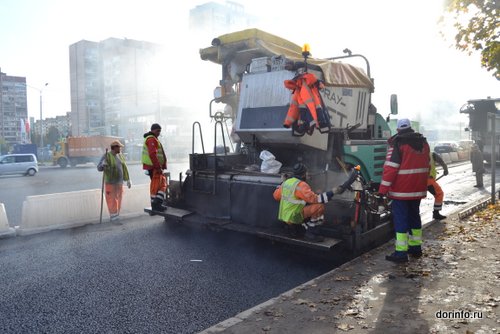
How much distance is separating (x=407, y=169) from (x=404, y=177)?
99mm

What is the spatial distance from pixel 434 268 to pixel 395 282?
70 centimetres

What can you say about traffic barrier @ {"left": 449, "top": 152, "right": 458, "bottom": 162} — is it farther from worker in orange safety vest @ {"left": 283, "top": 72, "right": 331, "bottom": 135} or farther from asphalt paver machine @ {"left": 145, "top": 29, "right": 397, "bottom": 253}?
worker in orange safety vest @ {"left": 283, "top": 72, "right": 331, "bottom": 135}

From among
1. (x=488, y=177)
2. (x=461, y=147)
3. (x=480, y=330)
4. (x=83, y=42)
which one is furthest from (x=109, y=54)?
(x=480, y=330)

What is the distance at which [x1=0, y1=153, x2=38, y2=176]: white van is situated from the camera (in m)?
23.1

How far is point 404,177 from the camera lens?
473 centimetres

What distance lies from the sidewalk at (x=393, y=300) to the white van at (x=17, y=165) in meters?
23.2

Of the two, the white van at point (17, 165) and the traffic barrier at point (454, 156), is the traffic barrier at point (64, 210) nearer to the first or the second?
the white van at point (17, 165)

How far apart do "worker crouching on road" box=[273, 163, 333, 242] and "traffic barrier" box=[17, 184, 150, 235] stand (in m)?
4.33

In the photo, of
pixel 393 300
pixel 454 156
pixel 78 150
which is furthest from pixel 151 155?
pixel 78 150

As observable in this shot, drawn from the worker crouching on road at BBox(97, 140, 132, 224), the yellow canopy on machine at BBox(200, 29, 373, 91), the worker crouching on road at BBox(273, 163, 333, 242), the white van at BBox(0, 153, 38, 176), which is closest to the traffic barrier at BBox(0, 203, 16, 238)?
the worker crouching on road at BBox(97, 140, 132, 224)

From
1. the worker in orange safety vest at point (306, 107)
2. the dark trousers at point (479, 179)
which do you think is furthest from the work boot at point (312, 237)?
the dark trousers at point (479, 179)

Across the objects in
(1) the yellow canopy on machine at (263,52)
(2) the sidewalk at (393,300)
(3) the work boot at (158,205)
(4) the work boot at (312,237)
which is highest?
(1) the yellow canopy on machine at (263,52)

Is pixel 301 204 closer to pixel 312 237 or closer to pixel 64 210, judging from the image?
pixel 312 237

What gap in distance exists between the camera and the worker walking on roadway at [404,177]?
15.5ft
